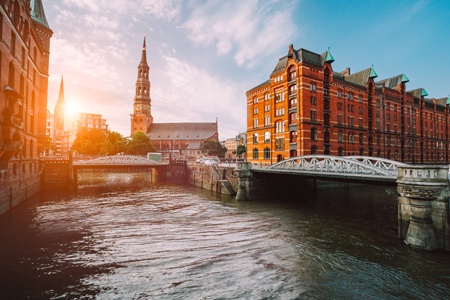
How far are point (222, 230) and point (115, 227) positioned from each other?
302 inches

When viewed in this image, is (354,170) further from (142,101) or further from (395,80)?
(142,101)

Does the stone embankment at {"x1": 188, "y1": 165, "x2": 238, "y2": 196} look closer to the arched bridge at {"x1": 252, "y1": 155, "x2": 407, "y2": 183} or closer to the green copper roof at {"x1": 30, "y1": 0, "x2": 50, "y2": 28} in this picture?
the arched bridge at {"x1": 252, "y1": 155, "x2": 407, "y2": 183}

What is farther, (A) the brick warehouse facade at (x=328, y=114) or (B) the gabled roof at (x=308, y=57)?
(A) the brick warehouse facade at (x=328, y=114)

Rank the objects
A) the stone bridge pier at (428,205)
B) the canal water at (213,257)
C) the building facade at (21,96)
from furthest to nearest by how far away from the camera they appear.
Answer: the building facade at (21,96) < the stone bridge pier at (428,205) < the canal water at (213,257)

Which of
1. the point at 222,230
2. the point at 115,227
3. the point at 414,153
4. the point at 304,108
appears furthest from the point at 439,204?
the point at 414,153

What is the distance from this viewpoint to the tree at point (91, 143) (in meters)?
74.2

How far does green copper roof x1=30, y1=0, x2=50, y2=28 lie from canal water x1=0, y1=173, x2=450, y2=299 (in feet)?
87.6

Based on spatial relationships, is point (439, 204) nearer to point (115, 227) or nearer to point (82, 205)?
point (115, 227)

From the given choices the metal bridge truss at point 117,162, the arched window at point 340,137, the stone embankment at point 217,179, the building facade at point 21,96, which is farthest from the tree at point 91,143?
the arched window at point 340,137

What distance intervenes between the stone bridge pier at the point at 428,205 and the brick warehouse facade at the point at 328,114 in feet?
70.4

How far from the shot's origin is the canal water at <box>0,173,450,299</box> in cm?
864

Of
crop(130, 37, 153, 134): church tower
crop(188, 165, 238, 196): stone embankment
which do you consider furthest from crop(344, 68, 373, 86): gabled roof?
crop(130, 37, 153, 134): church tower

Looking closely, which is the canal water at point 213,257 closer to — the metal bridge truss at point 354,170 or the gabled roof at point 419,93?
the metal bridge truss at point 354,170

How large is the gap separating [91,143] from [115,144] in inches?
290
